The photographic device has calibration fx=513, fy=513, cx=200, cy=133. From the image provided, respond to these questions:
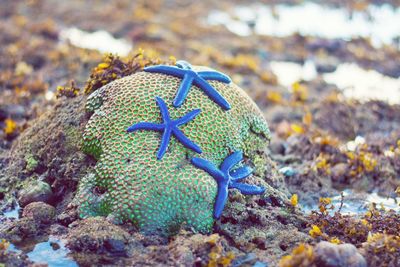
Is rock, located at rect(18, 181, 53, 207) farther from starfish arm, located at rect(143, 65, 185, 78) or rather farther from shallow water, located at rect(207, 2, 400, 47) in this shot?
shallow water, located at rect(207, 2, 400, 47)

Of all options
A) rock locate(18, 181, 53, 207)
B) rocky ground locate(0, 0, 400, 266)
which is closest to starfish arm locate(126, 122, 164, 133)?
rocky ground locate(0, 0, 400, 266)

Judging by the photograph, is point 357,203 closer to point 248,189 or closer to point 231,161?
point 248,189

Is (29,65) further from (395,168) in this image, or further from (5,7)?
(395,168)

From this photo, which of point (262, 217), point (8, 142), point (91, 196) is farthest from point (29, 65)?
point (262, 217)

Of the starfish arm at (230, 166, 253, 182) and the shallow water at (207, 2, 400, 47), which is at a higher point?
the shallow water at (207, 2, 400, 47)

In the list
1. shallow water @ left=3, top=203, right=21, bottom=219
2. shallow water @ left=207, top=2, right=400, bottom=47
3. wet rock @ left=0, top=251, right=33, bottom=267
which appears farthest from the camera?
shallow water @ left=207, top=2, right=400, bottom=47

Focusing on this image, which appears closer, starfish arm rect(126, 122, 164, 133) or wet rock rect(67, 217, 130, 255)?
wet rock rect(67, 217, 130, 255)

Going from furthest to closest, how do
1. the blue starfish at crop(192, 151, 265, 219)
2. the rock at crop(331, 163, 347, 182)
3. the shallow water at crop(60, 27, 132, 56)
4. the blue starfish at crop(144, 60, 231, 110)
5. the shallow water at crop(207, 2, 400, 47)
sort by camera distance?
the shallow water at crop(207, 2, 400, 47) < the shallow water at crop(60, 27, 132, 56) < the rock at crop(331, 163, 347, 182) < the blue starfish at crop(144, 60, 231, 110) < the blue starfish at crop(192, 151, 265, 219)
